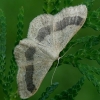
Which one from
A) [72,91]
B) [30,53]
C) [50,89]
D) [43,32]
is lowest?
[72,91]

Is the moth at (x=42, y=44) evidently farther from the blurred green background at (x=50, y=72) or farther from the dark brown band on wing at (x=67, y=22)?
the blurred green background at (x=50, y=72)

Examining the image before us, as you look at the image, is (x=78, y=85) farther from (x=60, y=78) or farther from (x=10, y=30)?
(x=10, y=30)

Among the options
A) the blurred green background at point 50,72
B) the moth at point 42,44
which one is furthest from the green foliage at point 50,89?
the blurred green background at point 50,72

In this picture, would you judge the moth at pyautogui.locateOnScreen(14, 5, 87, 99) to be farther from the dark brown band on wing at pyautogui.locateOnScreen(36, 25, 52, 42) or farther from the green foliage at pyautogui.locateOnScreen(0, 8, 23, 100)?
the green foliage at pyautogui.locateOnScreen(0, 8, 23, 100)

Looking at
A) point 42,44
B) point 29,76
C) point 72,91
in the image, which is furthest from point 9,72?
point 72,91

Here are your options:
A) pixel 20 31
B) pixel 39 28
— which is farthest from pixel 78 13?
pixel 20 31

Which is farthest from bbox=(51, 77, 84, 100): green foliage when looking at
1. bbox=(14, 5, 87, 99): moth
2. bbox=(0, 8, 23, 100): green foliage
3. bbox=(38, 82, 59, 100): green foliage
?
bbox=(0, 8, 23, 100): green foliage

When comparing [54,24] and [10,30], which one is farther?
[10,30]

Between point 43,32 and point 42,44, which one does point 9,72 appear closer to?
point 42,44
